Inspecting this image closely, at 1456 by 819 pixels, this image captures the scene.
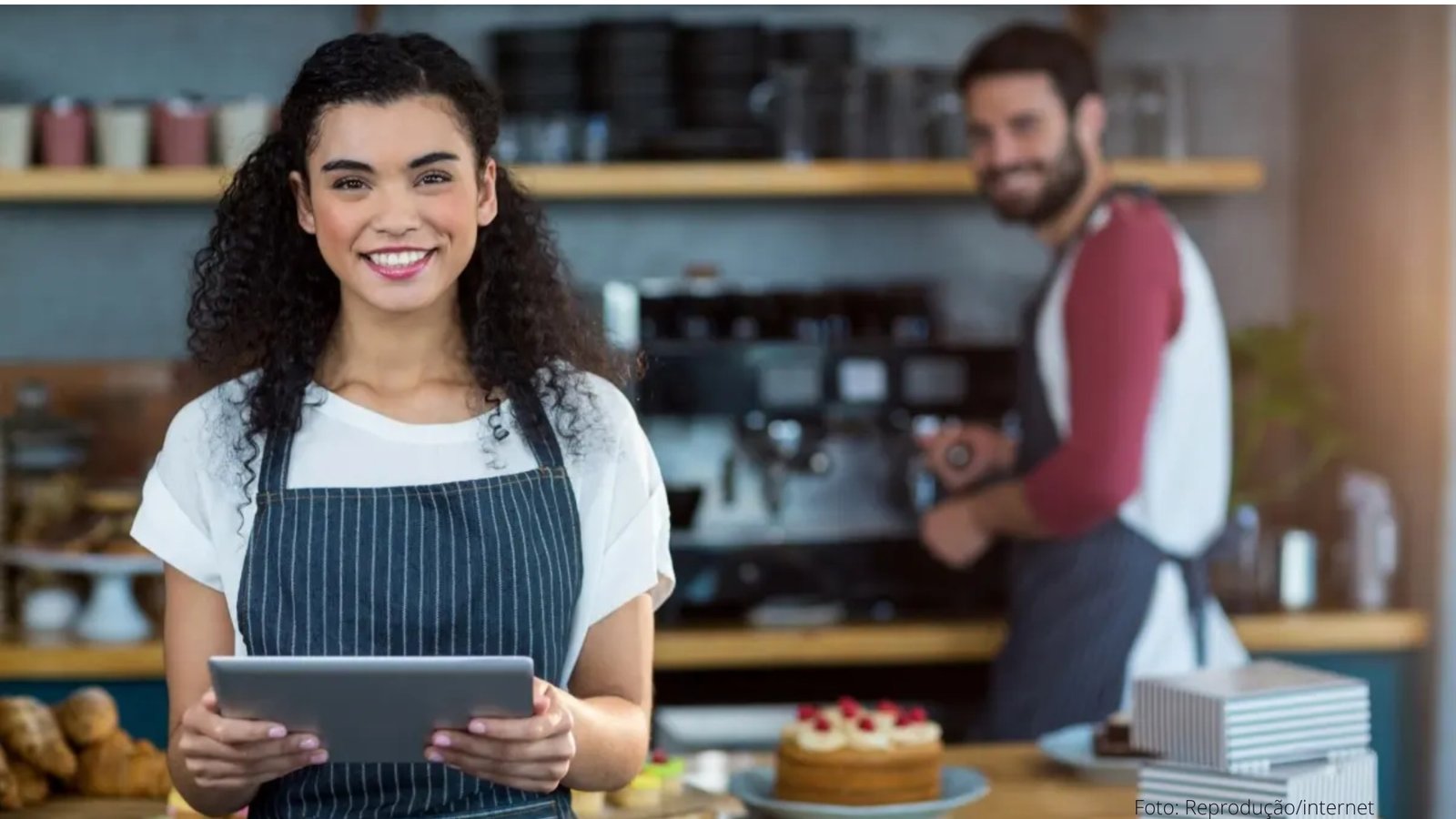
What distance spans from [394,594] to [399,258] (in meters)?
0.28

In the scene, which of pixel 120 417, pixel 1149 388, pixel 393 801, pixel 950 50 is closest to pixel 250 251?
pixel 393 801

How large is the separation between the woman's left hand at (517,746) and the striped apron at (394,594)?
141mm

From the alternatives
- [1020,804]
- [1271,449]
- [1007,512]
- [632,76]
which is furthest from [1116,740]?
Answer: [1271,449]

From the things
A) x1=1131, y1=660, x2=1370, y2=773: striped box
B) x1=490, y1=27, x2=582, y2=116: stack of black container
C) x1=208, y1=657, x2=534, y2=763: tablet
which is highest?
x1=490, y1=27, x2=582, y2=116: stack of black container

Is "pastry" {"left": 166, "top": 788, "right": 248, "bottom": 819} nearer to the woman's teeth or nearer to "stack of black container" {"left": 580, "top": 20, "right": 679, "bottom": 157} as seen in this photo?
the woman's teeth

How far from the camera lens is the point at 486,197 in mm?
1736

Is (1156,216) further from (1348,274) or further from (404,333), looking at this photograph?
(404,333)

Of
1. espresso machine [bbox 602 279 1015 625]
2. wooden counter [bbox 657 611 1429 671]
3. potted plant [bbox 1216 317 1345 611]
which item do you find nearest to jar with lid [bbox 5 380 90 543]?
espresso machine [bbox 602 279 1015 625]

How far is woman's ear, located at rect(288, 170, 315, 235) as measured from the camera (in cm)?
170

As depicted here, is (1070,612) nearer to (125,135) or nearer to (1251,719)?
(1251,719)

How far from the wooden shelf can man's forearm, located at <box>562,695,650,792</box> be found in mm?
2174

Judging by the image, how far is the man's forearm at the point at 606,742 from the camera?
1620mm

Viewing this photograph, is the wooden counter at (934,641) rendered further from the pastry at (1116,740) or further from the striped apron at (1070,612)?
the pastry at (1116,740)

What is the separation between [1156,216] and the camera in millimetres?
3078
